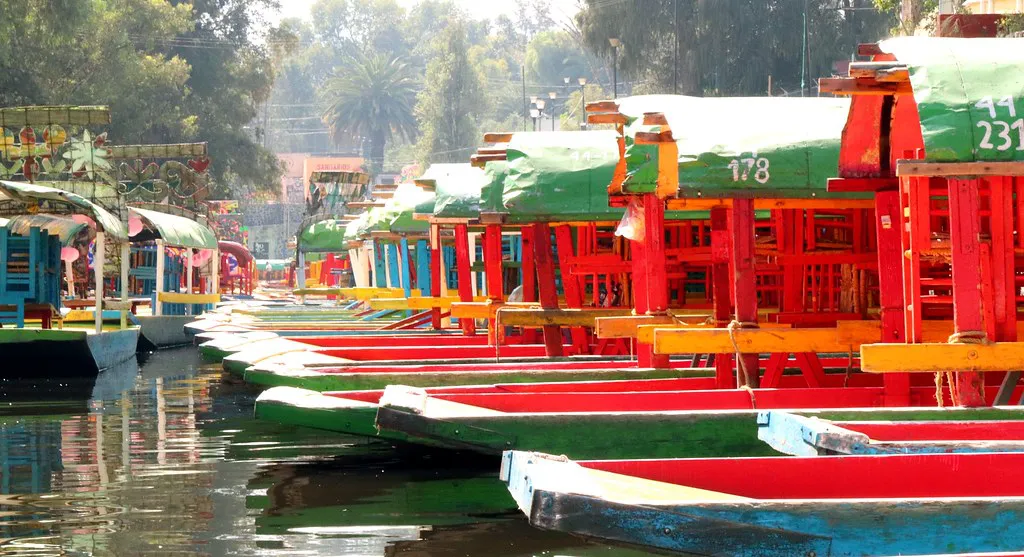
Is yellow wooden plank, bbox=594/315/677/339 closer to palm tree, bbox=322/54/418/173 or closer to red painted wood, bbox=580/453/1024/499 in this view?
red painted wood, bbox=580/453/1024/499

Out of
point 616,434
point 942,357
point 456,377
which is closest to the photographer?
point 942,357

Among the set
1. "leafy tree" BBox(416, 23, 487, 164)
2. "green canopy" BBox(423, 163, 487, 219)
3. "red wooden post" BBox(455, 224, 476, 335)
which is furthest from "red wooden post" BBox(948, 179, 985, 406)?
"leafy tree" BBox(416, 23, 487, 164)

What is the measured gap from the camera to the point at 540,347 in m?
17.1

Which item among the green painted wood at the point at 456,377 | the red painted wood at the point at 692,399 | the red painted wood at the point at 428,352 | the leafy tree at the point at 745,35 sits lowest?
the red painted wood at the point at 692,399

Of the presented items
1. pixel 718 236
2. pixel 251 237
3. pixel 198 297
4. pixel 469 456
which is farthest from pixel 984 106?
pixel 251 237

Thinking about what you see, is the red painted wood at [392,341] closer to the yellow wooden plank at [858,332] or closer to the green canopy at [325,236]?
the yellow wooden plank at [858,332]

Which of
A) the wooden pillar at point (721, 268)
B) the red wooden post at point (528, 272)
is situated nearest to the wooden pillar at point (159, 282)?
the red wooden post at point (528, 272)

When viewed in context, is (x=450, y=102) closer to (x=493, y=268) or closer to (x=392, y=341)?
(x=392, y=341)

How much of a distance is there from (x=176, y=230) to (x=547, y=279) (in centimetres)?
1560

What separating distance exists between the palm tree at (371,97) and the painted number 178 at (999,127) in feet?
321

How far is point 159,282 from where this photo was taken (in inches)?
1223

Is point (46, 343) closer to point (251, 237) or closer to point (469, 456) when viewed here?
point (469, 456)

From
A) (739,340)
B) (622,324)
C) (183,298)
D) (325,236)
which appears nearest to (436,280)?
(183,298)

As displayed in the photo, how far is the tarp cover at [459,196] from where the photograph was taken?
18703mm
